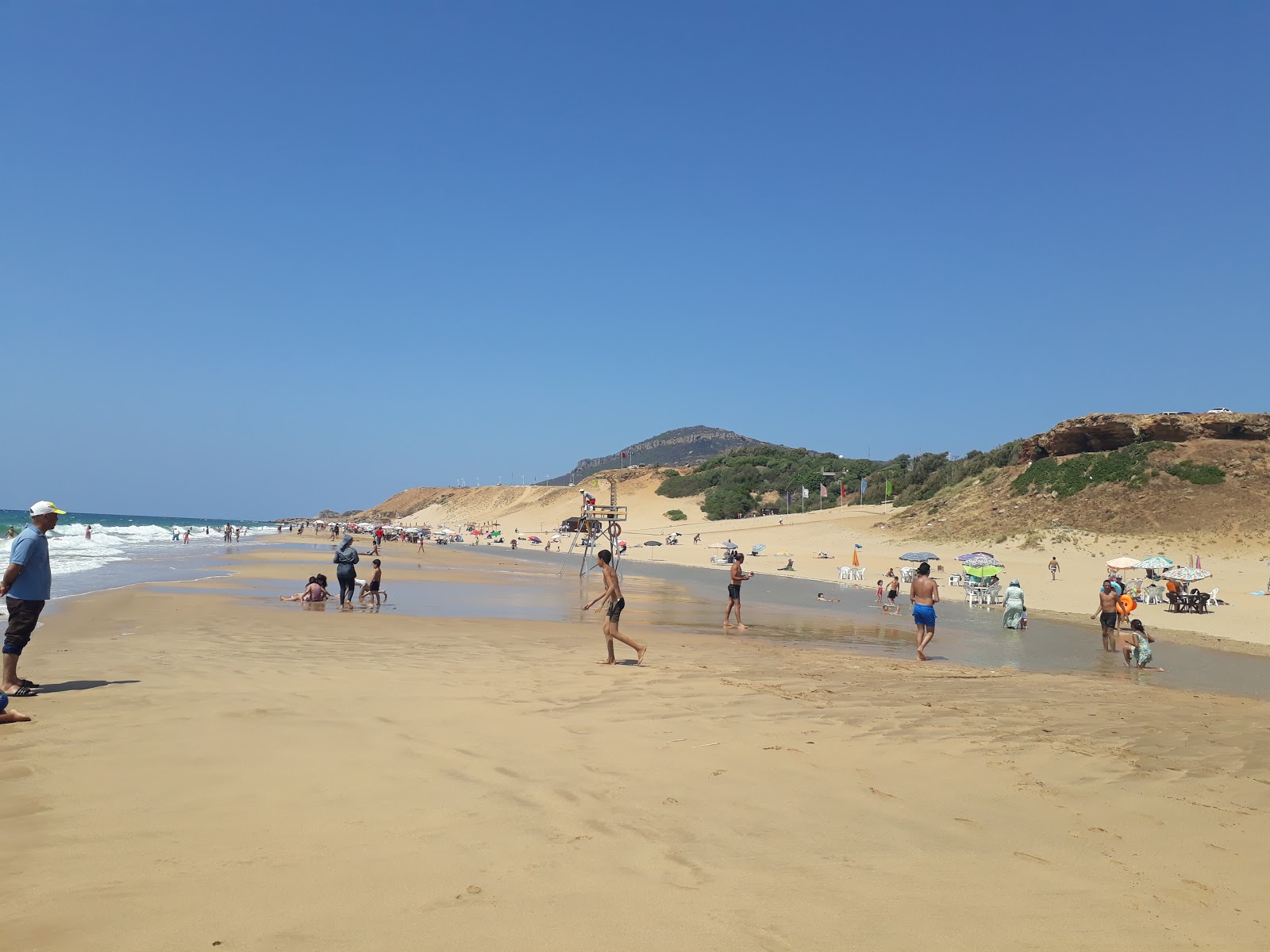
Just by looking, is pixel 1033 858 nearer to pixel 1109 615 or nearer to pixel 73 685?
pixel 73 685

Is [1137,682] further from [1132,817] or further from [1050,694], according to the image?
[1132,817]

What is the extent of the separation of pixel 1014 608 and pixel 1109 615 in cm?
295

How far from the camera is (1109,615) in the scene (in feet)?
46.2

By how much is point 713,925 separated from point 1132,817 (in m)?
3.13

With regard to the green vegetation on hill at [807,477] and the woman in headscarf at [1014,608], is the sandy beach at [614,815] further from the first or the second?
the green vegetation on hill at [807,477]

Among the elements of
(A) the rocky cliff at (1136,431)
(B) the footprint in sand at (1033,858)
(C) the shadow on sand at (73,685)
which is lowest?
(B) the footprint in sand at (1033,858)

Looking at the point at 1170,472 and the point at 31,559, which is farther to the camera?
the point at 1170,472

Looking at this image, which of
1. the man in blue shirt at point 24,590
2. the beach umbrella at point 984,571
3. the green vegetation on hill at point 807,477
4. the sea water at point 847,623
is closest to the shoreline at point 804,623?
the sea water at point 847,623

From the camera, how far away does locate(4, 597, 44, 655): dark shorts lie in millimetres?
7270

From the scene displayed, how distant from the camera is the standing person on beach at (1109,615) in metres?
14.1

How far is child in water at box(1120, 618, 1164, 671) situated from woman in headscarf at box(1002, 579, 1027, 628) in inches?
167

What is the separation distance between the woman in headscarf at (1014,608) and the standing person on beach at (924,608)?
464 cm

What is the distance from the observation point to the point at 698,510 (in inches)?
3243

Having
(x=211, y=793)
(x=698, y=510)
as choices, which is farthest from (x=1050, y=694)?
(x=698, y=510)
